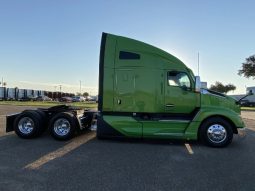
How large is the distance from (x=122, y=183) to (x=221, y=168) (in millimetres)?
2500

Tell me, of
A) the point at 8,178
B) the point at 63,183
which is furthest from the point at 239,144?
the point at 8,178

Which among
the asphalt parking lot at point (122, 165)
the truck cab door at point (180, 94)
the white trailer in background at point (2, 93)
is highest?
the white trailer in background at point (2, 93)

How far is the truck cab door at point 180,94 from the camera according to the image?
31.9ft

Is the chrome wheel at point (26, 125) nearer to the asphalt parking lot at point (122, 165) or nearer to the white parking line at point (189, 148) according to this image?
the asphalt parking lot at point (122, 165)

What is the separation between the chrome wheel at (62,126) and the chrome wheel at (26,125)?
903 mm

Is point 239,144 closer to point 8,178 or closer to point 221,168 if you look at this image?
point 221,168

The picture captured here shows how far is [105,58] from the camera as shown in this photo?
982 cm

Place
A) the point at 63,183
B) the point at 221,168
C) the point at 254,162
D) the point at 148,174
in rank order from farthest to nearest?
the point at 254,162, the point at 221,168, the point at 148,174, the point at 63,183

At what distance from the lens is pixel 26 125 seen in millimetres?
10453

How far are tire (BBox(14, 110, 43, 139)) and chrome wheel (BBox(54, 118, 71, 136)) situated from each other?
2.21 ft

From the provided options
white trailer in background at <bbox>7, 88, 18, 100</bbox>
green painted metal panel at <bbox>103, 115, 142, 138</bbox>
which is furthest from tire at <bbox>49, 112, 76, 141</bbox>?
white trailer in background at <bbox>7, 88, 18, 100</bbox>

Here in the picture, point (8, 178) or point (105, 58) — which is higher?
point (105, 58)

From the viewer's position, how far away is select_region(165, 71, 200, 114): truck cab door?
9.73 m

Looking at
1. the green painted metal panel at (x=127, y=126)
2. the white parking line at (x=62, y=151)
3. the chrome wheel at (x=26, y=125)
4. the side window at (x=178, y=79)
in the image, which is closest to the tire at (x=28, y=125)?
the chrome wheel at (x=26, y=125)
